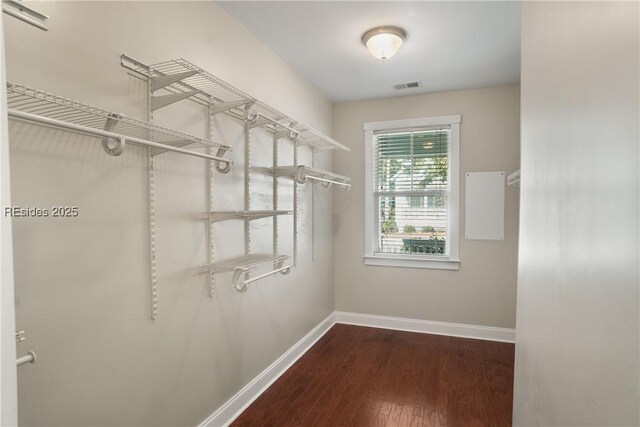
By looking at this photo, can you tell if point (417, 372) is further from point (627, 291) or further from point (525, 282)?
point (627, 291)

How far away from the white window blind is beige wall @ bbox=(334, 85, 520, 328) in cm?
18

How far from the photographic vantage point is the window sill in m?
3.51

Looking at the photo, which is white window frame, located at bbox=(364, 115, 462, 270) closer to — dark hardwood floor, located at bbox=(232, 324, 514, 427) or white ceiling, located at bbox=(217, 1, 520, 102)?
white ceiling, located at bbox=(217, 1, 520, 102)

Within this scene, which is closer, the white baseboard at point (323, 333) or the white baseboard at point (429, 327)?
the white baseboard at point (323, 333)

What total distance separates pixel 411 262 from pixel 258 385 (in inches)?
79.6

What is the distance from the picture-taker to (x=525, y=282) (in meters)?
1.08

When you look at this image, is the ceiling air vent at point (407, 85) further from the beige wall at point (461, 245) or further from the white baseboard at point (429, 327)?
the white baseboard at point (429, 327)

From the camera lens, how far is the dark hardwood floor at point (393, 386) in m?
2.14

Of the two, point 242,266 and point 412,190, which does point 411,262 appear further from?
point 242,266

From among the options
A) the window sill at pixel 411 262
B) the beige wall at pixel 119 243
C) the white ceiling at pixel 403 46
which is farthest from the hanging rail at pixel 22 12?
the window sill at pixel 411 262

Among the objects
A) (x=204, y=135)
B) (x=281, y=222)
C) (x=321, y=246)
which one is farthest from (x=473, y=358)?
(x=204, y=135)

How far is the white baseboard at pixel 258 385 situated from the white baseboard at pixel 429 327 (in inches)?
22.2

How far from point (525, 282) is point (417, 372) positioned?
1.96 meters

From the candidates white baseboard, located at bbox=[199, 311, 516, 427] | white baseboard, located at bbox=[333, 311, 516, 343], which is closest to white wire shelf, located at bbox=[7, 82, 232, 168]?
white baseboard, located at bbox=[199, 311, 516, 427]
